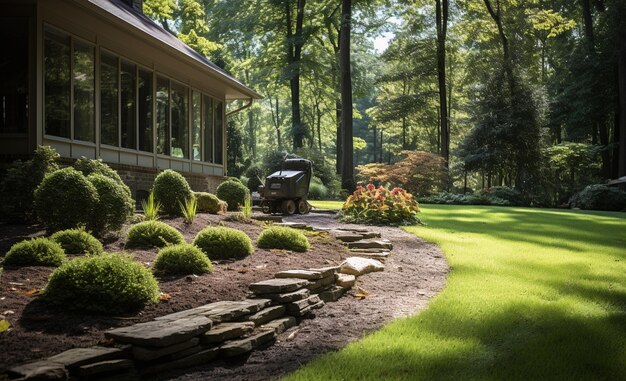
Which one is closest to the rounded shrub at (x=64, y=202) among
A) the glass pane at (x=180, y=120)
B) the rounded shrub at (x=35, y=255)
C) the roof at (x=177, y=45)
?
the rounded shrub at (x=35, y=255)

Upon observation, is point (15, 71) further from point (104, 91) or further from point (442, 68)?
point (442, 68)

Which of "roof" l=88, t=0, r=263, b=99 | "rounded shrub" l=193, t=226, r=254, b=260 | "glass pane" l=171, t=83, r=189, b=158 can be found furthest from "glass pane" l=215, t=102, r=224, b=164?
"rounded shrub" l=193, t=226, r=254, b=260

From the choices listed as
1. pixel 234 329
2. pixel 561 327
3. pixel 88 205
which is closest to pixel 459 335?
pixel 561 327

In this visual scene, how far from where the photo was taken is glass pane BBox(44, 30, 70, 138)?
9.77m

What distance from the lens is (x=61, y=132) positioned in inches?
400

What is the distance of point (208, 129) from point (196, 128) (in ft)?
2.89

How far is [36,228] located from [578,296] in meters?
6.51

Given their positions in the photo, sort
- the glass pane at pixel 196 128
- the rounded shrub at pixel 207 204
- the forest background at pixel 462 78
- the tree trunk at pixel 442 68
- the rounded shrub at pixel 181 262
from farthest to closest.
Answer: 1. the tree trunk at pixel 442 68
2. the forest background at pixel 462 78
3. the glass pane at pixel 196 128
4. the rounded shrub at pixel 207 204
5. the rounded shrub at pixel 181 262

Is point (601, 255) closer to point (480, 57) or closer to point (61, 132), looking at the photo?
point (61, 132)

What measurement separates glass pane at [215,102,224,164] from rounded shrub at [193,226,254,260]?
1158cm

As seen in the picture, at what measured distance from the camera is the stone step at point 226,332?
3960 millimetres

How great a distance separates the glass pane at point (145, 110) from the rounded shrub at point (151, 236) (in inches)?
270

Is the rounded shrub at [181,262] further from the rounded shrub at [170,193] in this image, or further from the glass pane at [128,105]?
the glass pane at [128,105]

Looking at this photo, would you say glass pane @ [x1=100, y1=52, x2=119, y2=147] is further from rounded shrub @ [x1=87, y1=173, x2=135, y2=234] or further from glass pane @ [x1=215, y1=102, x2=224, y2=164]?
glass pane @ [x1=215, y1=102, x2=224, y2=164]
